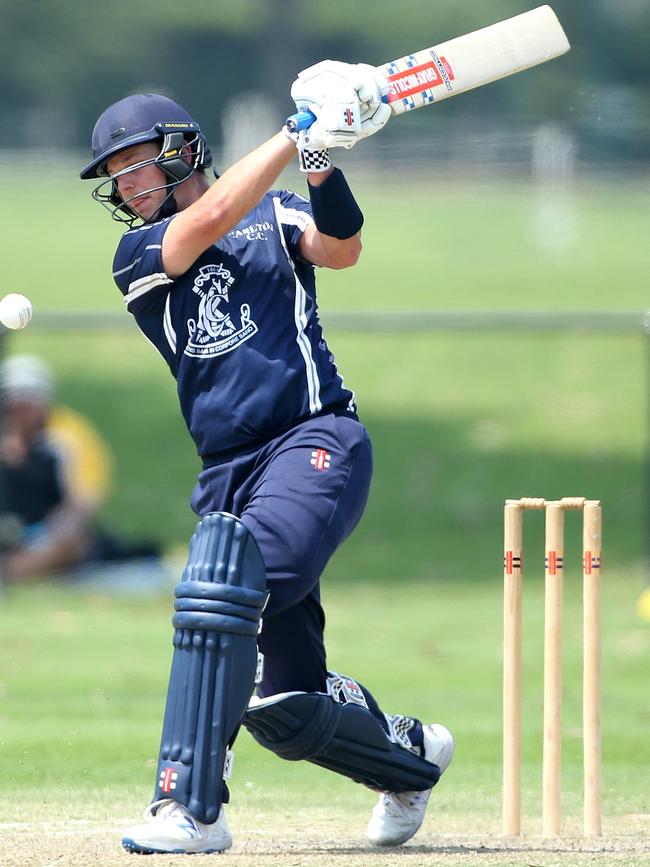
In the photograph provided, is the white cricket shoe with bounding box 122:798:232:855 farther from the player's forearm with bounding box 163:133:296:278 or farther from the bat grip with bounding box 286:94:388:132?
the bat grip with bounding box 286:94:388:132

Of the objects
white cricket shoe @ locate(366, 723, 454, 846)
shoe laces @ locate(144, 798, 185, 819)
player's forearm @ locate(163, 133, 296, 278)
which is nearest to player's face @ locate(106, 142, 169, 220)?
player's forearm @ locate(163, 133, 296, 278)

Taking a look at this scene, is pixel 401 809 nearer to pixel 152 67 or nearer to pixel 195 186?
pixel 195 186

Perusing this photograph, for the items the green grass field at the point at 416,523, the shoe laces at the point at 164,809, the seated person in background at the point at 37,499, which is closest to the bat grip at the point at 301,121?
the shoe laces at the point at 164,809

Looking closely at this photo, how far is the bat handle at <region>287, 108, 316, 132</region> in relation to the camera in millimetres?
3881

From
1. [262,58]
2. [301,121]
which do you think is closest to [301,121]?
[301,121]

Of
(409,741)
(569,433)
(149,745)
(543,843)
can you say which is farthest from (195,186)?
(569,433)

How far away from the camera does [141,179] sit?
4176 mm

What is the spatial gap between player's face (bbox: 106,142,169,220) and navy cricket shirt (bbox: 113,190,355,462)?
0.09 m

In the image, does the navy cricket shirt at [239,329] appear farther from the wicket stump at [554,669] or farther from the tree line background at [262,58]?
the tree line background at [262,58]

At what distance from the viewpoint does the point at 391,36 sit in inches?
774

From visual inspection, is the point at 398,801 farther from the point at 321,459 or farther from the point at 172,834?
the point at 321,459

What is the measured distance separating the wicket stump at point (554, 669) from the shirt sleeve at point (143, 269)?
1063 millimetres

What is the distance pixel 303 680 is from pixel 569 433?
9.63m

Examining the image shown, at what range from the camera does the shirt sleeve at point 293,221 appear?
13.5 feet
